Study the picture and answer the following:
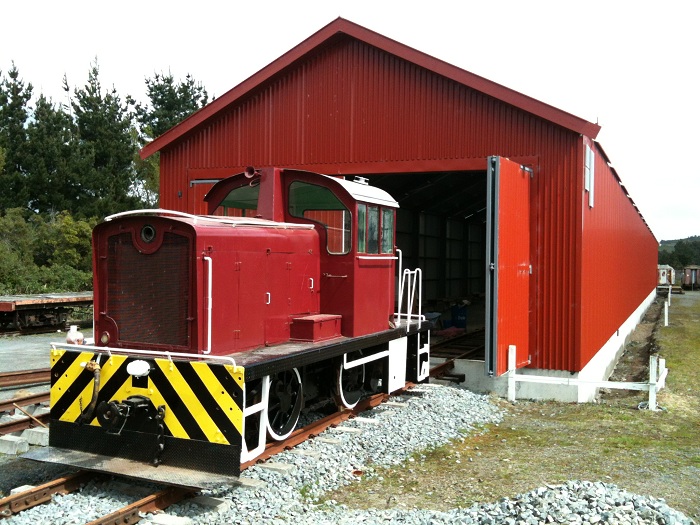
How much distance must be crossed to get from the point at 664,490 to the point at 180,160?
35.5 feet

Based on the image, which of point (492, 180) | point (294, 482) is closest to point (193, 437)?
point (294, 482)

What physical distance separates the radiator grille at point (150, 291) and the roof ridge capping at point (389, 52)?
686 centimetres

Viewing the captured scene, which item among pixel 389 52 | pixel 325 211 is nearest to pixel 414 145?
pixel 389 52


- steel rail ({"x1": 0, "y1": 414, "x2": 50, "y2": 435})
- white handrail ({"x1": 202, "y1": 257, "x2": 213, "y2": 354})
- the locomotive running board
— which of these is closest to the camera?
the locomotive running board

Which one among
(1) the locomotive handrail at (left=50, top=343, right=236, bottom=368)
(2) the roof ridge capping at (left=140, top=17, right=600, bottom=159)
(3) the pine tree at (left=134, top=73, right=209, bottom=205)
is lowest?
(1) the locomotive handrail at (left=50, top=343, right=236, bottom=368)

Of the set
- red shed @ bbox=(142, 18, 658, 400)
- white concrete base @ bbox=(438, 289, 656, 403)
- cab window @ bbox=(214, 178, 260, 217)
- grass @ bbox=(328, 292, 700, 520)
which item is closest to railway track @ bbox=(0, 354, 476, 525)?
grass @ bbox=(328, 292, 700, 520)

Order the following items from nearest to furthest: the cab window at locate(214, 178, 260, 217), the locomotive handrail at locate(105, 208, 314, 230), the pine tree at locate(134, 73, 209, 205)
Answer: the locomotive handrail at locate(105, 208, 314, 230)
the cab window at locate(214, 178, 260, 217)
the pine tree at locate(134, 73, 209, 205)

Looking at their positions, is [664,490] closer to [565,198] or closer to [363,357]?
[363,357]

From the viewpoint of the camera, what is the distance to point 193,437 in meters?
5.72

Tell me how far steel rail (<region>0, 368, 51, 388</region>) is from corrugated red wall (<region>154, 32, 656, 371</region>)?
170 inches

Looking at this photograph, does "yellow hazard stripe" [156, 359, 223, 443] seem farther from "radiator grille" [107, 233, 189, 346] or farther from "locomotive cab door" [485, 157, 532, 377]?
"locomotive cab door" [485, 157, 532, 377]

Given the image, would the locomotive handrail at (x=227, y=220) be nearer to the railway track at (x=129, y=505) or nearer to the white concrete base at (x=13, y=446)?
the railway track at (x=129, y=505)

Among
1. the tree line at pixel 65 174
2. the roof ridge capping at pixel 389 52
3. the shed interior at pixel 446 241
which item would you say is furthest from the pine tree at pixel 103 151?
the roof ridge capping at pixel 389 52

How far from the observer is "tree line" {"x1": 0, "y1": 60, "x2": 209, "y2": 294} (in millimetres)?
32188
